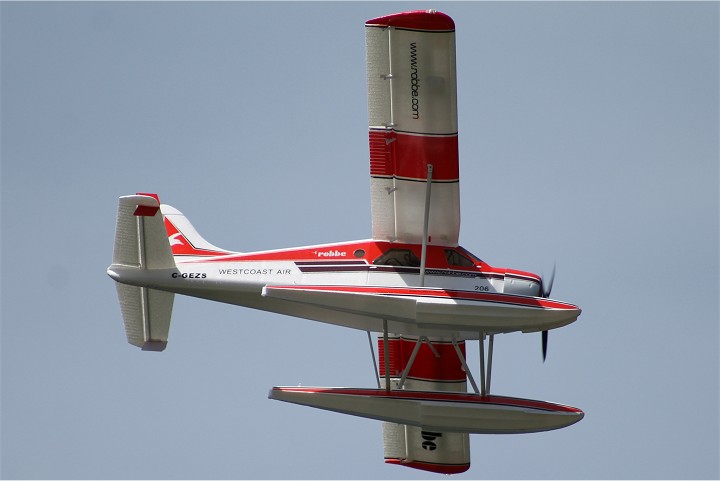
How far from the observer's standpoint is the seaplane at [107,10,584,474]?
22.3m

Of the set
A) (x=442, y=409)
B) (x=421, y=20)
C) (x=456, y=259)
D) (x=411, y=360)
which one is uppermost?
(x=421, y=20)

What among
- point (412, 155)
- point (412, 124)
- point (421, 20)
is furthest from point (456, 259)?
point (421, 20)

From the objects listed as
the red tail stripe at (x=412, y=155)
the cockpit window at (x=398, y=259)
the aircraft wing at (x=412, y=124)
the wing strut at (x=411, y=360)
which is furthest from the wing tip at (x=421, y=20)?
the wing strut at (x=411, y=360)

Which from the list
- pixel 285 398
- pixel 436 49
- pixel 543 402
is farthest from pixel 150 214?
pixel 543 402

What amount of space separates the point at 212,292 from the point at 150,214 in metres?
1.68

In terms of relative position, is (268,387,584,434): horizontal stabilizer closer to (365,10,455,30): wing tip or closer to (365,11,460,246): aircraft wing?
(365,11,460,246): aircraft wing

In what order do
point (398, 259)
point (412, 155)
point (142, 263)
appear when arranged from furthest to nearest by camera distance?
1. point (398, 259)
2. point (142, 263)
3. point (412, 155)

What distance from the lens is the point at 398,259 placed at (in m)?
23.9

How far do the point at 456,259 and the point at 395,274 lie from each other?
1.13 meters

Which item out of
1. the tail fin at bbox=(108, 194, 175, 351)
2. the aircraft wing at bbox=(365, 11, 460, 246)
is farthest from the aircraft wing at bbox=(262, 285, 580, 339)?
the tail fin at bbox=(108, 194, 175, 351)

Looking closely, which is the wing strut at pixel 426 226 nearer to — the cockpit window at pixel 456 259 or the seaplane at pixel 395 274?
the seaplane at pixel 395 274

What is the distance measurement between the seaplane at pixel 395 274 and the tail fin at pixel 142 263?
2cm

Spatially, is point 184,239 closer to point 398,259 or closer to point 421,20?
point 398,259

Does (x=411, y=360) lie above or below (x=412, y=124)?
below
